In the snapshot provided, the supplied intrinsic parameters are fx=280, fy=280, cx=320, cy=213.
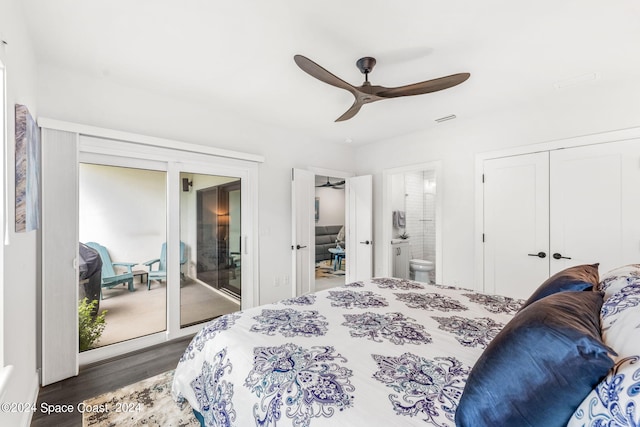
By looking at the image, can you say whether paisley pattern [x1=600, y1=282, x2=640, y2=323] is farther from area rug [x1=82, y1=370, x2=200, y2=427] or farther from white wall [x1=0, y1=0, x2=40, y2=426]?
white wall [x1=0, y1=0, x2=40, y2=426]

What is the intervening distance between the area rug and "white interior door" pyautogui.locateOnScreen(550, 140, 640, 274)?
368 cm

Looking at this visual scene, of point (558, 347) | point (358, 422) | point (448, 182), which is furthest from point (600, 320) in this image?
point (448, 182)

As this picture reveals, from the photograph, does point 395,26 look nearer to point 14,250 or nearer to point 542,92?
point 542,92

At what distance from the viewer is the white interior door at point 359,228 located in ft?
15.0

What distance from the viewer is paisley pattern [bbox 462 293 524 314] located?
1.85m

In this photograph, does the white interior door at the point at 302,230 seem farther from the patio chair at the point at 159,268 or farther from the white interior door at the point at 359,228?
the patio chair at the point at 159,268

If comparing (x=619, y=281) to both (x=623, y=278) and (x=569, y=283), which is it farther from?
(x=569, y=283)

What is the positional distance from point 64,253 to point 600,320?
3.44 metres

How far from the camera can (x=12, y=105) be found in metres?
1.50

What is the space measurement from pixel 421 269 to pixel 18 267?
16.5ft

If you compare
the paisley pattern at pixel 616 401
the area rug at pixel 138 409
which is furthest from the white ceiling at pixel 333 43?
the area rug at pixel 138 409

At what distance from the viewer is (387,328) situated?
1568 millimetres

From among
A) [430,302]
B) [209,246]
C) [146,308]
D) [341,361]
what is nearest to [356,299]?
[430,302]

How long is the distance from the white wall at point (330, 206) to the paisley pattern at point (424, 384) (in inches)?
273
